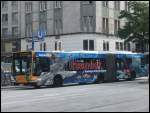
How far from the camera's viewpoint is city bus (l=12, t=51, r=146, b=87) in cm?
3088

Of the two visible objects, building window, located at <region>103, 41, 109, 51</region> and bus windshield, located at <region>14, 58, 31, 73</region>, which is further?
building window, located at <region>103, 41, 109, 51</region>

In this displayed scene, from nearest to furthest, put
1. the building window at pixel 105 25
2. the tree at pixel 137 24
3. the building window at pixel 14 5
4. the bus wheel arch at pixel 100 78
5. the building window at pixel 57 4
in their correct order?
the bus wheel arch at pixel 100 78, the tree at pixel 137 24, the building window at pixel 14 5, the building window at pixel 57 4, the building window at pixel 105 25

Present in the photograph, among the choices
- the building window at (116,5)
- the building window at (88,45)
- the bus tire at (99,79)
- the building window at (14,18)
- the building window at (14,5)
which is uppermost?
the building window at (14,5)

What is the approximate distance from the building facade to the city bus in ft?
58.1

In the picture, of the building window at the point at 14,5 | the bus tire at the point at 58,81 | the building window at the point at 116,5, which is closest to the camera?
the bus tire at the point at 58,81

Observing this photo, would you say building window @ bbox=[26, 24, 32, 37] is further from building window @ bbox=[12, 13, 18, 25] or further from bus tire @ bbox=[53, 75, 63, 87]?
bus tire @ bbox=[53, 75, 63, 87]

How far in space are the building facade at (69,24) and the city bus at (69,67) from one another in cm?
1771

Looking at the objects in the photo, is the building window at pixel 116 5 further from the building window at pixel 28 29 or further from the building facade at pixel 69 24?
the building window at pixel 28 29

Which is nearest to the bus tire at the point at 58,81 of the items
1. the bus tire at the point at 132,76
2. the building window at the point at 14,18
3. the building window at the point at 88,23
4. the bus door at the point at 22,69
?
the bus door at the point at 22,69

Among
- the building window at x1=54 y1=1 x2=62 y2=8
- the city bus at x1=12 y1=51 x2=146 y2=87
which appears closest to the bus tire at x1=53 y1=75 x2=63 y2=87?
the city bus at x1=12 y1=51 x2=146 y2=87

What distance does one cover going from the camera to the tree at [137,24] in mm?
37094

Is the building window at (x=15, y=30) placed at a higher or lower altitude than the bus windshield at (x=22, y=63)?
higher

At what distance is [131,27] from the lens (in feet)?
128

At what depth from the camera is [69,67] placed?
109 feet
